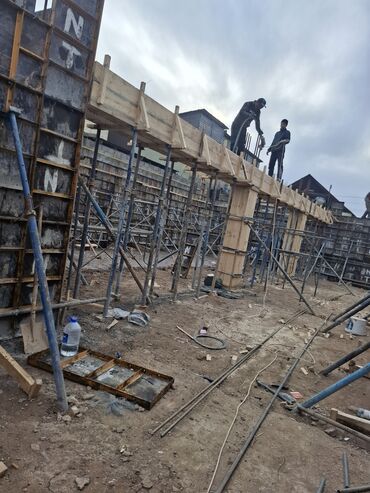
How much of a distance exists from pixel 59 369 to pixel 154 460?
1231 mm

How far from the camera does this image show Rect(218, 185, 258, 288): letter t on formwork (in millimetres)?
10750

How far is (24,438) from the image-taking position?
275 centimetres

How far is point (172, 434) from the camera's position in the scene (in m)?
3.18

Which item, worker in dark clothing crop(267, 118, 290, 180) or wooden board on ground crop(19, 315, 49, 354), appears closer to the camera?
wooden board on ground crop(19, 315, 49, 354)

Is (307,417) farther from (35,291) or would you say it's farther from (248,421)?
(35,291)

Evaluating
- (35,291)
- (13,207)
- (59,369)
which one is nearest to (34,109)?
(13,207)

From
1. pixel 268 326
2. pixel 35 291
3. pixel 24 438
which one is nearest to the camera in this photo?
pixel 24 438

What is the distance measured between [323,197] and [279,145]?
54.3ft

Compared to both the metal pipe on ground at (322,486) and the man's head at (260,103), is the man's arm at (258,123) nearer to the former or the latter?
the man's head at (260,103)

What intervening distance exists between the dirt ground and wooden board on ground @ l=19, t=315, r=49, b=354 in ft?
0.48

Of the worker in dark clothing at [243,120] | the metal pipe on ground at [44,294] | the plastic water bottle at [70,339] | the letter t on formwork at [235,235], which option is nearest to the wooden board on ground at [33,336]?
the plastic water bottle at [70,339]

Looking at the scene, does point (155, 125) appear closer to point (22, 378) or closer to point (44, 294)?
point (44, 294)

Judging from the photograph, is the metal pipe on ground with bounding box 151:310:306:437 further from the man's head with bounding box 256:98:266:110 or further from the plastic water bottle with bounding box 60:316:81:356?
the man's head with bounding box 256:98:266:110

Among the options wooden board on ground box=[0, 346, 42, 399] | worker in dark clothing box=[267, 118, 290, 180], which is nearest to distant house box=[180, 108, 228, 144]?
worker in dark clothing box=[267, 118, 290, 180]
